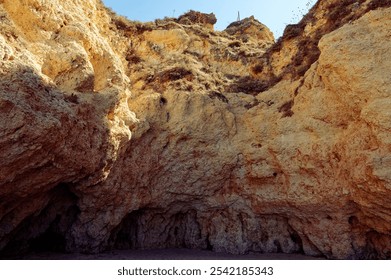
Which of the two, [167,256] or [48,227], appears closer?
[48,227]

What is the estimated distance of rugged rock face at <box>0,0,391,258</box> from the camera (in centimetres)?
659

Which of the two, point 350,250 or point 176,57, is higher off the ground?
point 176,57

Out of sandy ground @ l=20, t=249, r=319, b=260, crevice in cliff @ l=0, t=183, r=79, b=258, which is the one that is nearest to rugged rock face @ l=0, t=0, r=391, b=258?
crevice in cliff @ l=0, t=183, r=79, b=258

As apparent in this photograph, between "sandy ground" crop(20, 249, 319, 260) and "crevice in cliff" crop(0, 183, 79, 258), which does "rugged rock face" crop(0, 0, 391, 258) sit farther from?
"sandy ground" crop(20, 249, 319, 260)

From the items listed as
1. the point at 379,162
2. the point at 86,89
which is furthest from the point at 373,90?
the point at 86,89

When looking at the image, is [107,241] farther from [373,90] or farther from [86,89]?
[373,90]

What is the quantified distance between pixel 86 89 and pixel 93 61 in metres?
1.28

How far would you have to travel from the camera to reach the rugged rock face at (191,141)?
659cm

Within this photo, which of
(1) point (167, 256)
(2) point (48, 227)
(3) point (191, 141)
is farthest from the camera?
(3) point (191, 141)

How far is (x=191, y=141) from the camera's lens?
964 centimetres

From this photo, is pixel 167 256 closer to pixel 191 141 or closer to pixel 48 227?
pixel 48 227

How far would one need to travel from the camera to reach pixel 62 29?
8039 mm

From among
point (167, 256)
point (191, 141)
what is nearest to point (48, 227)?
point (167, 256)

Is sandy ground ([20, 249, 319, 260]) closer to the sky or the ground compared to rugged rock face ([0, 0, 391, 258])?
closer to the ground
